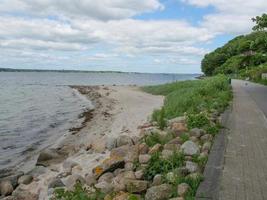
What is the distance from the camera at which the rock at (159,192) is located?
237 inches

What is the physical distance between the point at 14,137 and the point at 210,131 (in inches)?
463

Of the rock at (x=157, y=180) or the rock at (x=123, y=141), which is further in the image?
the rock at (x=123, y=141)

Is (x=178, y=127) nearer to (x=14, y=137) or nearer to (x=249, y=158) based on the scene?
(x=249, y=158)

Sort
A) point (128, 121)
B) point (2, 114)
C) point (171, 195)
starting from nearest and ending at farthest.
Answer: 1. point (171, 195)
2. point (128, 121)
3. point (2, 114)

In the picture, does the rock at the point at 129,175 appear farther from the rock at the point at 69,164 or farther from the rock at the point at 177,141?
the rock at the point at 69,164

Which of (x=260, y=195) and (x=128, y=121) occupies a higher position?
(x=260, y=195)

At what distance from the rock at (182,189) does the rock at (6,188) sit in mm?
5377

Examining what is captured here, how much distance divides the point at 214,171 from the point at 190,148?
155 cm

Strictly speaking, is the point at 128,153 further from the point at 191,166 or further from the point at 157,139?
the point at 191,166

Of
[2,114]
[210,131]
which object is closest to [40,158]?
[210,131]

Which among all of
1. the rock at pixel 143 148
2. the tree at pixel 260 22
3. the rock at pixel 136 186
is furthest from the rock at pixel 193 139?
the tree at pixel 260 22

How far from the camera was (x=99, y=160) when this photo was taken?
11531mm

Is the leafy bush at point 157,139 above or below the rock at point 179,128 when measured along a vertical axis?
below

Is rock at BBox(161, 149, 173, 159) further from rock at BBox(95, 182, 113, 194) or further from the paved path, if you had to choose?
rock at BBox(95, 182, 113, 194)
